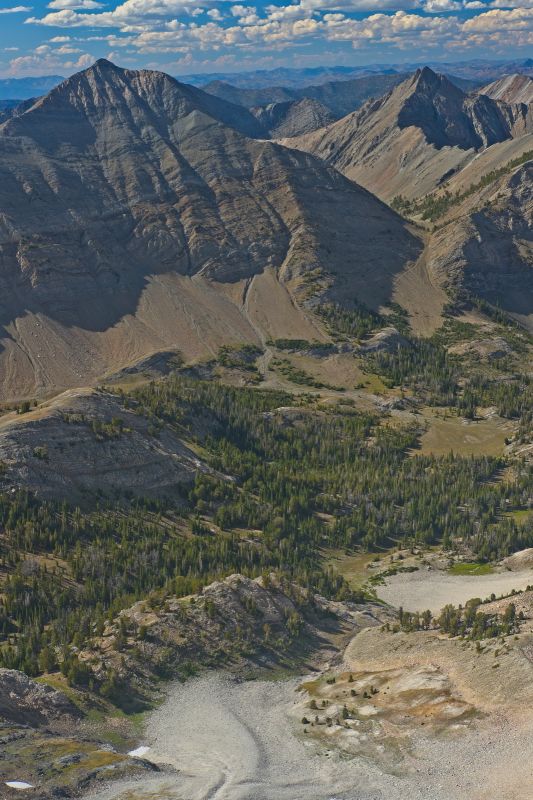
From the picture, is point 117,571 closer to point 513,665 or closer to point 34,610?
point 34,610

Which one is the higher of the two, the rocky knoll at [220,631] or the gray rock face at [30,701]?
the gray rock face at [30,701]

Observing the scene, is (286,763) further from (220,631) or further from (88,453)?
(88,453)

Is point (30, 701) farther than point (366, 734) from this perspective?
Yes

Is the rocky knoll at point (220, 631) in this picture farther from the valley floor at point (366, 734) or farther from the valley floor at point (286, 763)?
the valley floor at point (286, 763)

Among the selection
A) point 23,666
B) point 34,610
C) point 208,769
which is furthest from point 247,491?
point 208,769

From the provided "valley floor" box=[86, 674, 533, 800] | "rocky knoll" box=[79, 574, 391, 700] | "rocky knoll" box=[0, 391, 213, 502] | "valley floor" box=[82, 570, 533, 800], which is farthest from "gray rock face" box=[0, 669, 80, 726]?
"rocky knoll" box=[0, 391, 213, 502]

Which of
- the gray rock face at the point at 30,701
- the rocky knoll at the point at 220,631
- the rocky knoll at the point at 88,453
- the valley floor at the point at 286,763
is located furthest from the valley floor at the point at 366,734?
the rocky knoll at the point at 88,453

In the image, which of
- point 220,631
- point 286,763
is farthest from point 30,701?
point 286,763

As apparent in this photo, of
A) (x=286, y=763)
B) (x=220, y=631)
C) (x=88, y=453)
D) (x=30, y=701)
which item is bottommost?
(x=220, y=631)
